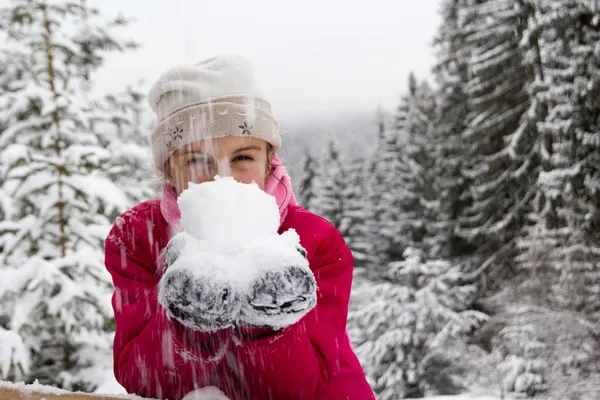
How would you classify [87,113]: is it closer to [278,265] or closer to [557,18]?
[278,265]

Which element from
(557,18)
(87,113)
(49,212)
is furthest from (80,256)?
(557,18)

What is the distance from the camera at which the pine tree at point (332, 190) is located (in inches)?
1192

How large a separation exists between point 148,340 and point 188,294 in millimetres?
492

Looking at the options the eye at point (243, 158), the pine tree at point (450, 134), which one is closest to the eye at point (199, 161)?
the eye at point (243, 158)

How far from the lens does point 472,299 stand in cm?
1914

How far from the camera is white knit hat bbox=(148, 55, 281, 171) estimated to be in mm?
1852

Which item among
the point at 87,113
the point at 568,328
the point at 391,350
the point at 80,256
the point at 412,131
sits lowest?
the point at 391,350

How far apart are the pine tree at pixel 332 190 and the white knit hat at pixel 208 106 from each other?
27.9 m

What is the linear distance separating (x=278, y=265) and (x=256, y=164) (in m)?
0.85

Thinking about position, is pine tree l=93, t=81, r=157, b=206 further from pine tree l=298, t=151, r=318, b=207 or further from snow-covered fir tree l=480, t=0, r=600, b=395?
pine tree l=298, t=151, r=318, b=207

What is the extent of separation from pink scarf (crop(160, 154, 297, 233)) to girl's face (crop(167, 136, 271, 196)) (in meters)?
0.05

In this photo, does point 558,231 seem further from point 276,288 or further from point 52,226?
point 276,288

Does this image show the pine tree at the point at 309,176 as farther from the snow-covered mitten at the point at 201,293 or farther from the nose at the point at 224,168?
the snow-covered mitten at the point at 201,293

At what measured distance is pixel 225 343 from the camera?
1.37 m
